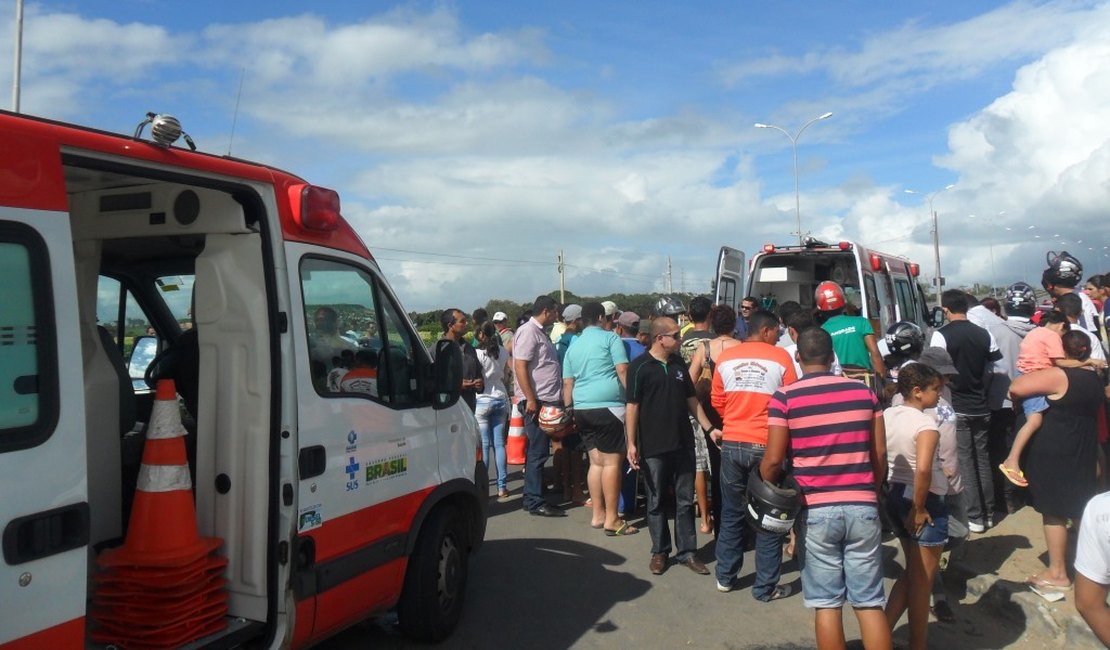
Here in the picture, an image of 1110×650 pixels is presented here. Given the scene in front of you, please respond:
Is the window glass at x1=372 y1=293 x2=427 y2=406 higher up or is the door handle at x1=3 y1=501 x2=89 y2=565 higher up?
the window glass at x1=372 y1=293 x2=427 y2=406

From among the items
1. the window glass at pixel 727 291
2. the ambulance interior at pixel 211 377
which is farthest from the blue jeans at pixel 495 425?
the ambulance interior at pixel 211 377

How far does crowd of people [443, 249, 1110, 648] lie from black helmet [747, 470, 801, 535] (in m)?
0.01

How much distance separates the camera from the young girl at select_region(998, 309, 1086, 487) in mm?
5434

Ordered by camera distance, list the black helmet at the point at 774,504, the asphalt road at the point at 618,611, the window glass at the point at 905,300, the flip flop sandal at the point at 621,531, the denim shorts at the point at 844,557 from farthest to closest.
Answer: the window glass at the point at 905,300
the flip flop sandal at the point at 621,531
the asphalt road at the point at 618,611
the black helmet at the point at 774,504
the denim shorts at the point at 844,557

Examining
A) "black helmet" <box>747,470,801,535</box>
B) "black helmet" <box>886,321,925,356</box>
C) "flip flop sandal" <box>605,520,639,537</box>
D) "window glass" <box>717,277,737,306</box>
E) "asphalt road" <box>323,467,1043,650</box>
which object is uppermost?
"window glass" <box>717,277,737,306</box>

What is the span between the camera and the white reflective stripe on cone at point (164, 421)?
145 inches

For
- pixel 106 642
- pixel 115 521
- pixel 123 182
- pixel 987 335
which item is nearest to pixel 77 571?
pixel 106 642

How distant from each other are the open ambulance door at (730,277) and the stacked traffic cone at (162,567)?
8378 millimetres

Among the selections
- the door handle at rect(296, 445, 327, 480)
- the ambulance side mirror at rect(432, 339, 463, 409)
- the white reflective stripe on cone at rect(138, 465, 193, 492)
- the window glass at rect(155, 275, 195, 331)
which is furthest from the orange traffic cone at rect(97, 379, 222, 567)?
the ambulance side mirror at rect(432, 339, 463, 409)

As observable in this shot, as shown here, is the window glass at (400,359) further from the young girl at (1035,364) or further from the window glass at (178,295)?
the young girl at (1035,364)

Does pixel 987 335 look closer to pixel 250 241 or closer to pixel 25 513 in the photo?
pixel 250 241

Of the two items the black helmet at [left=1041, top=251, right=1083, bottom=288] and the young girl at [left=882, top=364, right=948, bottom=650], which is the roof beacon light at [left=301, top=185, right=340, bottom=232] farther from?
the black helmet at [left=1041, top=251, right=1083, bottom=288]

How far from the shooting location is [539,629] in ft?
16.6

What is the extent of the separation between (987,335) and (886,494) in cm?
326
